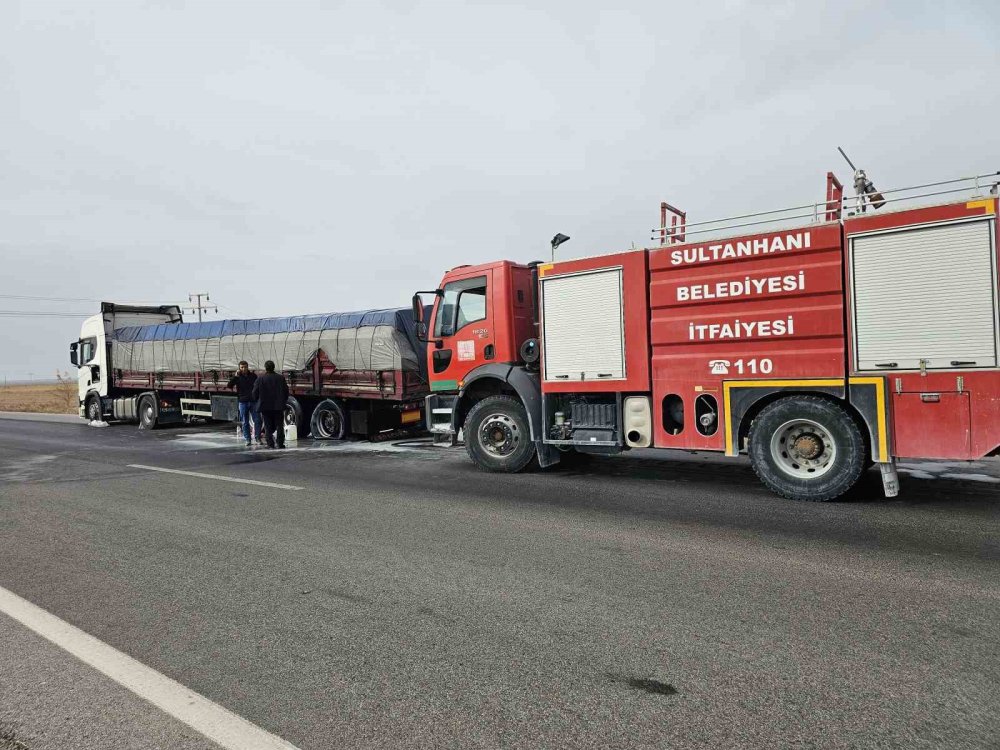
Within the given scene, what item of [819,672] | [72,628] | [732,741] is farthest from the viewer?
[72,628]

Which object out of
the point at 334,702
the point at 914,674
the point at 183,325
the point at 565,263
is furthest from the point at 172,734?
the point at 183,325

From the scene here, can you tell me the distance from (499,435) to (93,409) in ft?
54.5

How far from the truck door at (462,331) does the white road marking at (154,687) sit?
631 cm

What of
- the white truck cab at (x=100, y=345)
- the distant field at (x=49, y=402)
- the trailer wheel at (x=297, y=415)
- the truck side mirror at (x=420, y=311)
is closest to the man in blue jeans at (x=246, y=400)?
the trailer wheel at (x=297, y=415)

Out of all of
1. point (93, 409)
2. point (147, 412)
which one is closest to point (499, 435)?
point (147, 412)

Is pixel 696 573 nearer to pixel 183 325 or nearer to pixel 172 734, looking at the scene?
pixel 172 734

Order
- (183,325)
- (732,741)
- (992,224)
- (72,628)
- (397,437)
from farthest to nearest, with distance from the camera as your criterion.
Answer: (183,325)
(397,437)
(992,224)
(72,628)
(732,741)

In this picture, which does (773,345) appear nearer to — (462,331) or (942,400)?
(942,400)

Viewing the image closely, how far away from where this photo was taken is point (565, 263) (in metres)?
8.75

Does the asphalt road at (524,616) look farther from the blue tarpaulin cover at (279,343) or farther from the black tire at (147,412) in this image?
the black tire at (147,412)

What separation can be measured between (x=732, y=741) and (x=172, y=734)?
82.3 inches

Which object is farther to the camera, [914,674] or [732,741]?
[914,674]

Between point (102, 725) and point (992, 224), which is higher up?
point (992, 224)

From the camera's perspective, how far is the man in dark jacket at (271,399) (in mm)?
13055
